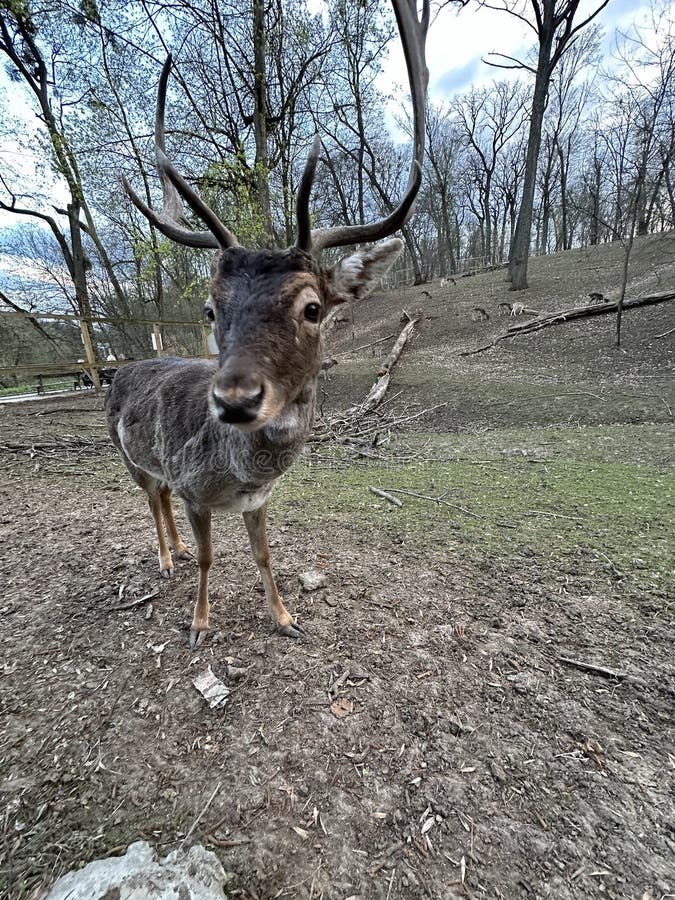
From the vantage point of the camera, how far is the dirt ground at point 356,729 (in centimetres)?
140

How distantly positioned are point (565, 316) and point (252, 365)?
1374cm

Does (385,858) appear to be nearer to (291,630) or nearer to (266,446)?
(291,630)

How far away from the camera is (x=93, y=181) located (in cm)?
1500

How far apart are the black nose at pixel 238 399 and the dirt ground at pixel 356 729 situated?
5.16 feet

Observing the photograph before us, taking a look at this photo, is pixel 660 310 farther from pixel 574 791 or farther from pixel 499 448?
pixel 574 791

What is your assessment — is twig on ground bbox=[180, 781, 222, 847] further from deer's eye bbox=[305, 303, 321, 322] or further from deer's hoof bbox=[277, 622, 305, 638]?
deer's eye bbox=[305, 303, 321, 322]

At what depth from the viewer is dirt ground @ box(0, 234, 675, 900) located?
1396 millimetres

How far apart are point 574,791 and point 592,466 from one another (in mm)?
4077

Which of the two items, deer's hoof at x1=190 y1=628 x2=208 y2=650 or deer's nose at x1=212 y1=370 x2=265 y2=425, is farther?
deer's hoof at x1=190 y1=628 x2=208 y2=650

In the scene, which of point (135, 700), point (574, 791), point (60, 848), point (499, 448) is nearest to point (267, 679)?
point (135, 700)

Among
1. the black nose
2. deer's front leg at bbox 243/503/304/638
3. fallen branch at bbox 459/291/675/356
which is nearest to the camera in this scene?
the black nose

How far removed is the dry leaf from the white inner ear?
2.31 m

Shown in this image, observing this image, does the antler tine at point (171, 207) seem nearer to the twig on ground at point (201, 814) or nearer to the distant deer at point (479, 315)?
the twig on ground at point (201, 814)

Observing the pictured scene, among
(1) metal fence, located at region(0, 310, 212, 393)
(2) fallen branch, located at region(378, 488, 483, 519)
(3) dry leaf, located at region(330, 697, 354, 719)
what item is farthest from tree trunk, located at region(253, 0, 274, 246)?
(3) dry leaf, located at region(330, 697, 354, 719)
